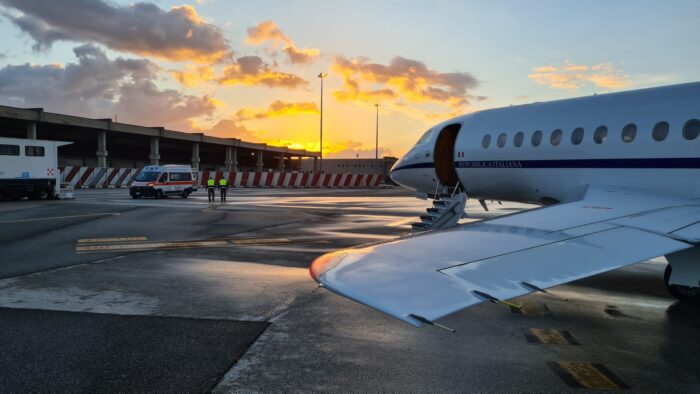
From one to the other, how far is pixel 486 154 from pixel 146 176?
27885mm

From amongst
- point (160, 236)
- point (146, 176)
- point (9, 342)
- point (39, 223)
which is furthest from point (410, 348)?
point (146, 176)

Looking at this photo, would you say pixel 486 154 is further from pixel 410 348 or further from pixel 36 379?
pixel 36 379

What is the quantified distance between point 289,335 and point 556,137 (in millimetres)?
6763

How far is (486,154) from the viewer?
11.4 m

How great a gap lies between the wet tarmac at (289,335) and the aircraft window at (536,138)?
295cm

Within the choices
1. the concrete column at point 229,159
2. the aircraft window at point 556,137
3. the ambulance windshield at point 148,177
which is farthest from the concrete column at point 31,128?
the aircraft window at point 556,137

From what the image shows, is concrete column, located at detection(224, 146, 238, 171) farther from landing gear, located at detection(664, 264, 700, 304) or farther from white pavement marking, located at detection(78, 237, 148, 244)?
landing gear, located at detection(664, 264, 700, 304)

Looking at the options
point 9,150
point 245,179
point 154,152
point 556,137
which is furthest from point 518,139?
point 154,152

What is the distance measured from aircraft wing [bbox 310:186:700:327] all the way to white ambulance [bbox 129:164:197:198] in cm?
3124

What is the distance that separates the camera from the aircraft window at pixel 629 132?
318 inches

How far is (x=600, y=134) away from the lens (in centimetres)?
860

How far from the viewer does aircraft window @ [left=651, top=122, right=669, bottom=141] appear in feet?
25.1

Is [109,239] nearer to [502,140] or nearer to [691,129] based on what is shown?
[502,140]

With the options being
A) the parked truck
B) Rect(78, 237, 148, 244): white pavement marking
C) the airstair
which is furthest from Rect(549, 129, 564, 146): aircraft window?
the parked truck
